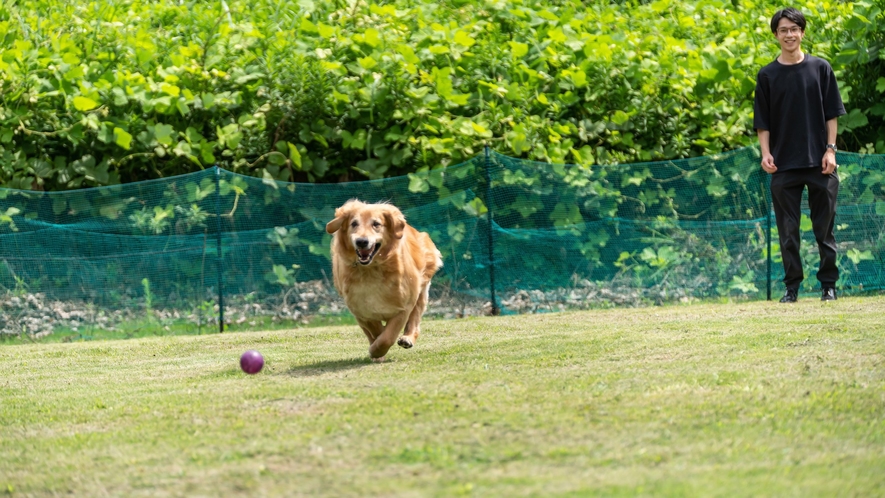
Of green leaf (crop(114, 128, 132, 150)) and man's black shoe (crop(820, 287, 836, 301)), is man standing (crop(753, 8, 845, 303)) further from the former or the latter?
green leaf (crop(114, 128, 132, 150))

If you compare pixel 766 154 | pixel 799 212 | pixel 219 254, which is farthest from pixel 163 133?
pixel 799 212

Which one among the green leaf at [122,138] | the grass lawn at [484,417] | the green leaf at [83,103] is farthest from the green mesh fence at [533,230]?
the grass lawn at [484,417]

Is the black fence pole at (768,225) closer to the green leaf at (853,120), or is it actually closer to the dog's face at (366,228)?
the green leaf at (853,120)

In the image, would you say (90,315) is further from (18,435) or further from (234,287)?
(18,435)

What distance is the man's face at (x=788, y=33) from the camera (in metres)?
8.85

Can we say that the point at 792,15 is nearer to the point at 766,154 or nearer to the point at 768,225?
the point at 766,154

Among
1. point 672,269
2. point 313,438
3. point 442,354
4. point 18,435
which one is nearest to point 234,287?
point 442,354

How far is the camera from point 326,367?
6816 millimetres

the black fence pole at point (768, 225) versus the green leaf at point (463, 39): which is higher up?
the green leaf at point (463, 39)

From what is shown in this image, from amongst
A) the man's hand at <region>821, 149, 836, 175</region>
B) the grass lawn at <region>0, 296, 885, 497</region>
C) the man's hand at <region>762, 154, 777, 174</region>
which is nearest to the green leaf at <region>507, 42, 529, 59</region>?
the man's hand at <region>762, 154, 777, 174</region>

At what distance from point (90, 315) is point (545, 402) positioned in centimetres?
551

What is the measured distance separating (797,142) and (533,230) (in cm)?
Result: 241

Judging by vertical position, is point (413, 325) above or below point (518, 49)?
below

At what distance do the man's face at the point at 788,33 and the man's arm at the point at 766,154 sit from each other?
0.73 m
